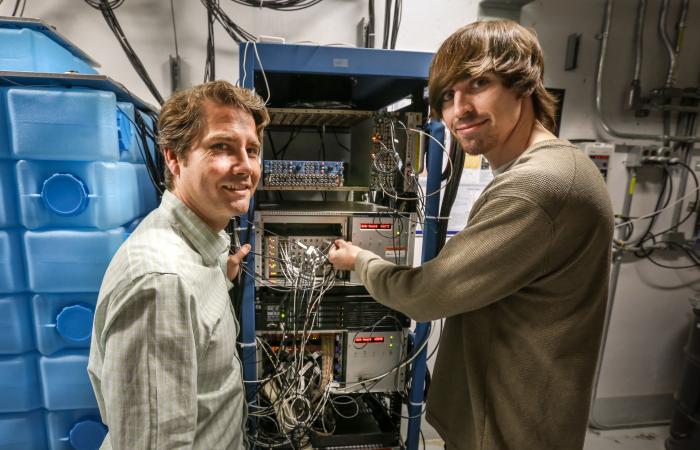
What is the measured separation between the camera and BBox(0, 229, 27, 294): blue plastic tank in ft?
3.88

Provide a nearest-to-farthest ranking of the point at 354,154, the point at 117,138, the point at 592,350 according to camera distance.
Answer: the point at 592,350 < the point at 117,138 < the point at 354,154

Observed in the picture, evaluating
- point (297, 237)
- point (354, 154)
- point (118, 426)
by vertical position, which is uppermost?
point (354, 154)

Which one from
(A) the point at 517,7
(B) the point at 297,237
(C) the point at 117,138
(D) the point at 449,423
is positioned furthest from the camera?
(A) the point at 517,7

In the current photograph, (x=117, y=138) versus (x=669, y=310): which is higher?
(x=117, y=138)

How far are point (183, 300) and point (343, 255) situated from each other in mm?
608

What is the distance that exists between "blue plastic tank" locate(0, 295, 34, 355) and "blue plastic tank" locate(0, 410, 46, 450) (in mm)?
255

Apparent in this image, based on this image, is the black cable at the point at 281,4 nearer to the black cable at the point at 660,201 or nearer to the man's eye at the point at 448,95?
the man's eye at the point at 448,95

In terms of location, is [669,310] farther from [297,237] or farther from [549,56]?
[297,237]

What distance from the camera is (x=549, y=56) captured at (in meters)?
2.06

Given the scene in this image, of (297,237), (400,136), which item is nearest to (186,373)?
(297,237)

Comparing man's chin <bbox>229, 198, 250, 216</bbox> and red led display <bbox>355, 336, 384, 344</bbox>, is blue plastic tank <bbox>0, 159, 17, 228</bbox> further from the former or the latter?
red led display <bbox>355, 336, 384, 344</bbox>

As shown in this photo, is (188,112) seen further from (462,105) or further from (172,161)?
(462,105)

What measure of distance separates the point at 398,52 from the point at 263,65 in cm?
44

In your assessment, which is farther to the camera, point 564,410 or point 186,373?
point 564,410
